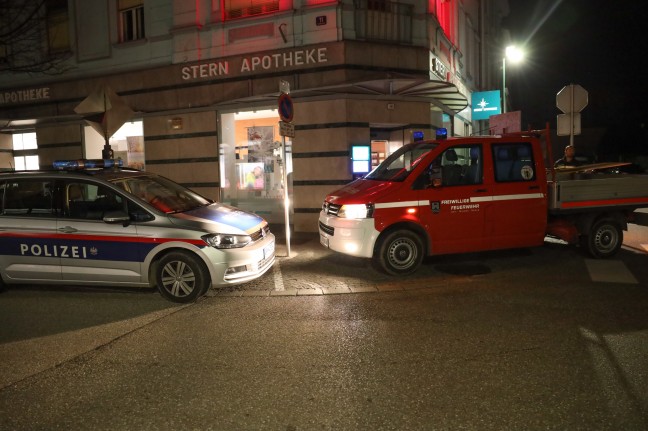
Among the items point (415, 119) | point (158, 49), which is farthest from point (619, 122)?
point (158, 49)

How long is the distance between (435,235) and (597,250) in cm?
302

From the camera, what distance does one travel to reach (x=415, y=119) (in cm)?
1234

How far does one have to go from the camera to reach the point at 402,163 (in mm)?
7922

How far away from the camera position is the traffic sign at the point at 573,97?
36.0 ft

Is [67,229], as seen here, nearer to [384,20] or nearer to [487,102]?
[384,20]

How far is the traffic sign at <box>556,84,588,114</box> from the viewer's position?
1098 centimetres

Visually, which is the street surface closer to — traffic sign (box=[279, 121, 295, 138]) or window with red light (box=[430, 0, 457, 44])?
A: traffic sign (box=[279, 121, 295, 138])

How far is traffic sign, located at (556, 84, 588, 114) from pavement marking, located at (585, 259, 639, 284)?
4348mm

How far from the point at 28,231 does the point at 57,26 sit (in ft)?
38.8

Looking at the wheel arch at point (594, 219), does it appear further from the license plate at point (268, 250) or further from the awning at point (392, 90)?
the license plate at point (268, 250)

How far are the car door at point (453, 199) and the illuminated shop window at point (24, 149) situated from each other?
46.4 feet

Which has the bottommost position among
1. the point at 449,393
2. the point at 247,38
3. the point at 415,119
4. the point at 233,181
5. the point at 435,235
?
the point at 449,393

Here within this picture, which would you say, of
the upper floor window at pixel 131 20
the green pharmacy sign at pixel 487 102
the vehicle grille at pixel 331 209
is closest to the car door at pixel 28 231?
the vehicle grille at pixel 331 209

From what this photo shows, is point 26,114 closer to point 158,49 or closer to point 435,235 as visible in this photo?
point 158,49
